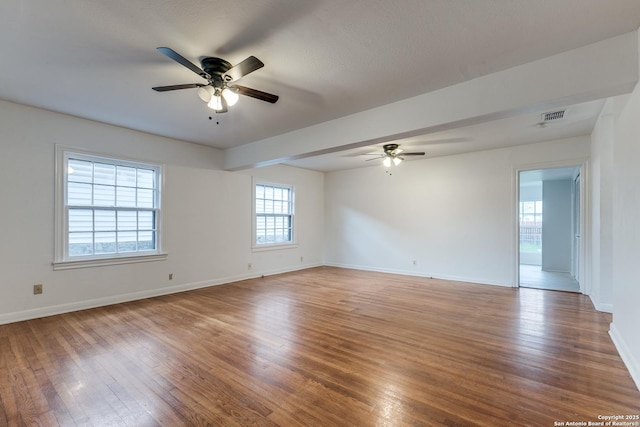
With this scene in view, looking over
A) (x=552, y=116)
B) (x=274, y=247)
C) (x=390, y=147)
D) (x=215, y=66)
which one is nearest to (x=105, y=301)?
(x=274, y=247)

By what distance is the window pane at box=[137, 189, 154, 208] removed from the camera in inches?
179

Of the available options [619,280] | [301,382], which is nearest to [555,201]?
[619,280]

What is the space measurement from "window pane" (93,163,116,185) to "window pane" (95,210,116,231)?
447 mm

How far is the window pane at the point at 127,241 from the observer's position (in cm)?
434

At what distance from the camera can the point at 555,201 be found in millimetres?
7391

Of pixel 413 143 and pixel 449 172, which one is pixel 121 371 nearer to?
pixel 413 143

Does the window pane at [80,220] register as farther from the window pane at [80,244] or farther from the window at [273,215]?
the window at [273,215]

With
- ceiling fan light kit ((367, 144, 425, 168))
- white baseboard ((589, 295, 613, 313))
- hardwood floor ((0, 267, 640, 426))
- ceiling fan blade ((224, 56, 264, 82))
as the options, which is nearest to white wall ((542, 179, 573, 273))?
hardwood floor ((0, 267, 640, 426))

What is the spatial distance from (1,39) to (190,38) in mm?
1454

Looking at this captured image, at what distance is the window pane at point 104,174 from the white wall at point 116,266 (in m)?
0.23

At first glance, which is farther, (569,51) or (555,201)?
(555,201)

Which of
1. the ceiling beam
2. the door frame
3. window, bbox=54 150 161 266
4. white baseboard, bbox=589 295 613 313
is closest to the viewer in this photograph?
the ceiling beam

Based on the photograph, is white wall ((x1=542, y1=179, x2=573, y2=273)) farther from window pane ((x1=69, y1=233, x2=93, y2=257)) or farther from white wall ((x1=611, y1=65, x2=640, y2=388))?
window pane ((x1=69, y1=233, x2=93, y2=257))

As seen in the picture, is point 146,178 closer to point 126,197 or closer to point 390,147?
point 126,197
